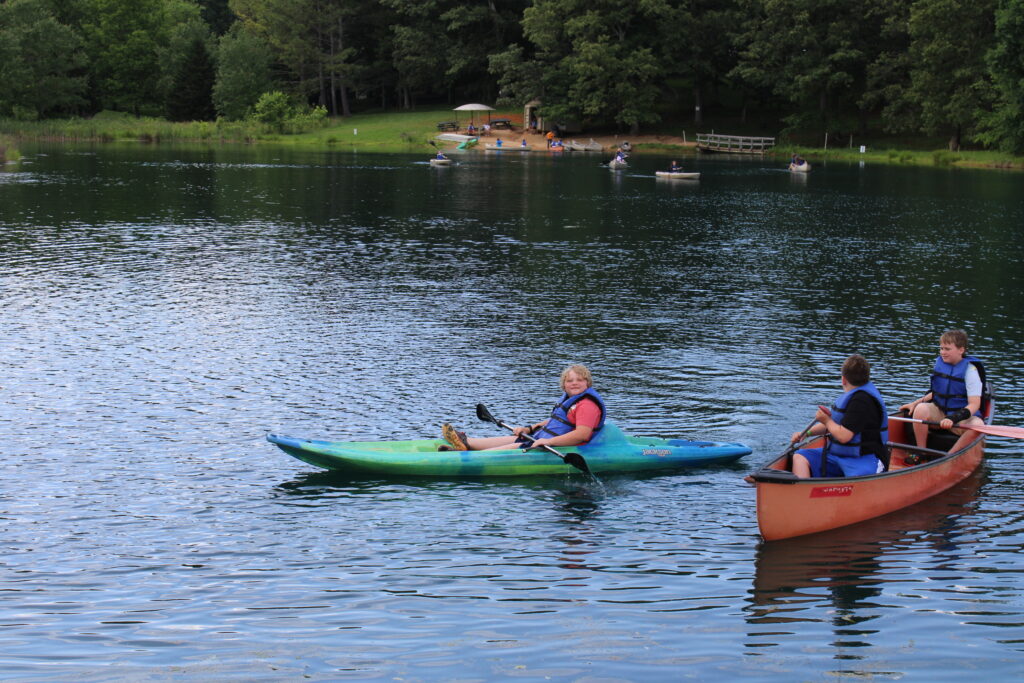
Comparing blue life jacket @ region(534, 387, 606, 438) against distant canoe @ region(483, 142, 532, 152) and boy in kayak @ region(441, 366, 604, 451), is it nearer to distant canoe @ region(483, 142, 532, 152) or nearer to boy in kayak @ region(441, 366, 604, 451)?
boy in kayak @ region(441, 366, 604, 451)

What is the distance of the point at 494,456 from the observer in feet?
48.2

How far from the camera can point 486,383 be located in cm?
1980

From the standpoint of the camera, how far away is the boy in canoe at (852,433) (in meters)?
12.6

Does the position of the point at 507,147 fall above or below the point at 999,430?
above

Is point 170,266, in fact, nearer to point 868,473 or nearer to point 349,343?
point 349,343

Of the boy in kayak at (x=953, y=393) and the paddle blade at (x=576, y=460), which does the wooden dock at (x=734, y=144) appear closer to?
the boy in kayak at (x=953, y=393)

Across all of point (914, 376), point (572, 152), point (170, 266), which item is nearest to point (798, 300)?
point (914, 376)

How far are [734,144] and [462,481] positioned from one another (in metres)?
80.3

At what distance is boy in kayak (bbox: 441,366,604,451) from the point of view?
14.5 metres

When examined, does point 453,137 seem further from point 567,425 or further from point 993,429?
point 993,429

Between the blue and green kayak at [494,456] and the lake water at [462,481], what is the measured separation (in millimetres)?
239

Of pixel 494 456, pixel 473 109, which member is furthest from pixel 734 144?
pixel 494 456

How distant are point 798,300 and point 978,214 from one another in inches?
898

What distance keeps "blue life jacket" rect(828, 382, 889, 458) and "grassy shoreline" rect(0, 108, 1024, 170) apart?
237 feet
